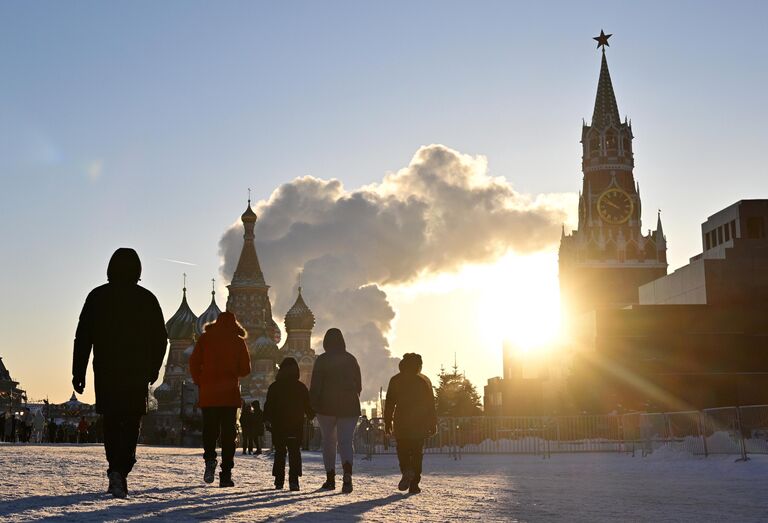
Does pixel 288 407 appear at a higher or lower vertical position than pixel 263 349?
lower

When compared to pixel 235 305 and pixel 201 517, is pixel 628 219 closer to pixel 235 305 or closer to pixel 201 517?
pixel 235 305

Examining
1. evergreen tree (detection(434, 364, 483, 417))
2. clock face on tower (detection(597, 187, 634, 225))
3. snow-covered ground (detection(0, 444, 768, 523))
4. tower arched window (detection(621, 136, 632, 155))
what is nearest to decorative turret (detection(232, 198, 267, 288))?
evergreen tree (detection(434, 364, 483, 417))

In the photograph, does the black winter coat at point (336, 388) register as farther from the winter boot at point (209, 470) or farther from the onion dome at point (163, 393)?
the onion dome at point (163, 393)

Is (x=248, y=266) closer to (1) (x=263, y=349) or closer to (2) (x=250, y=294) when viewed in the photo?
(2) (x=250, y=294)

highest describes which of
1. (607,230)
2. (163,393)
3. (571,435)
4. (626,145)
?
(626,145)

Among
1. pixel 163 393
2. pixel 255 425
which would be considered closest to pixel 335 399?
pixel 255 425

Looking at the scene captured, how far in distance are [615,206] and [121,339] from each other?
477ft

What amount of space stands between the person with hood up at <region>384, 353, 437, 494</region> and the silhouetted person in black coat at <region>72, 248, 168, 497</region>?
15.2 feet

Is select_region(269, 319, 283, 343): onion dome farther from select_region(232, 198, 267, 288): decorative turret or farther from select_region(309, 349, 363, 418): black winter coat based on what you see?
select_region(309, 349, 363, 418): black winter coat

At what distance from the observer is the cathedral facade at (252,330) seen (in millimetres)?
133750

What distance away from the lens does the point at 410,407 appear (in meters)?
14.7

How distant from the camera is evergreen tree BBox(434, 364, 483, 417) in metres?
110

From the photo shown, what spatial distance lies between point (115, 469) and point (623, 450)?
2956cm

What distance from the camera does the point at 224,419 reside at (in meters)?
12.5
